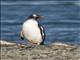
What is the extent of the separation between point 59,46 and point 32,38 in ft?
2.99

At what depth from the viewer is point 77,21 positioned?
86.9 ft

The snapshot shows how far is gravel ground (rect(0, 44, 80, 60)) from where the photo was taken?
12.1 meters

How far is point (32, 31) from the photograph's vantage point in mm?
14195

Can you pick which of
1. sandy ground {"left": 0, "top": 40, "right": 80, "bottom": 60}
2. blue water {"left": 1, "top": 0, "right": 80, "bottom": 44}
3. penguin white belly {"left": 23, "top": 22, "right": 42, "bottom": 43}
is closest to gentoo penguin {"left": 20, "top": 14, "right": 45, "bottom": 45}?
penguin white belly {"left": 23, "top": 22, "right": 42, "bottom": 43}

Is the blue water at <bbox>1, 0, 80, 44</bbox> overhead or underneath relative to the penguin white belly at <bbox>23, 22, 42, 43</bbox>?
underneath

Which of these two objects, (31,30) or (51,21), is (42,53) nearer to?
(31,30)

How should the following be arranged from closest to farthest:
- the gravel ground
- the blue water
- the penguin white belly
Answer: the gravel ground < the penguin white belly < the blue water

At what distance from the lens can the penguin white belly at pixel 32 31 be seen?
14125 millimetres

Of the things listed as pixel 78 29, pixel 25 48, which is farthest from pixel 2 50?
pixel 78 29

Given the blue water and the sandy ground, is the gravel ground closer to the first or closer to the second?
the sandy ground

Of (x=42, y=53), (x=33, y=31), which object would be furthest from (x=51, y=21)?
(x=42, y=53)

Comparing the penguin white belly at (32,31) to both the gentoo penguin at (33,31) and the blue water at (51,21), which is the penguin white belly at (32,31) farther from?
the blue water at (51,21)

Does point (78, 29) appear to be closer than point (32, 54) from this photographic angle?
No

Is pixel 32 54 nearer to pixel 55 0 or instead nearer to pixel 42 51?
pixel 42 51
